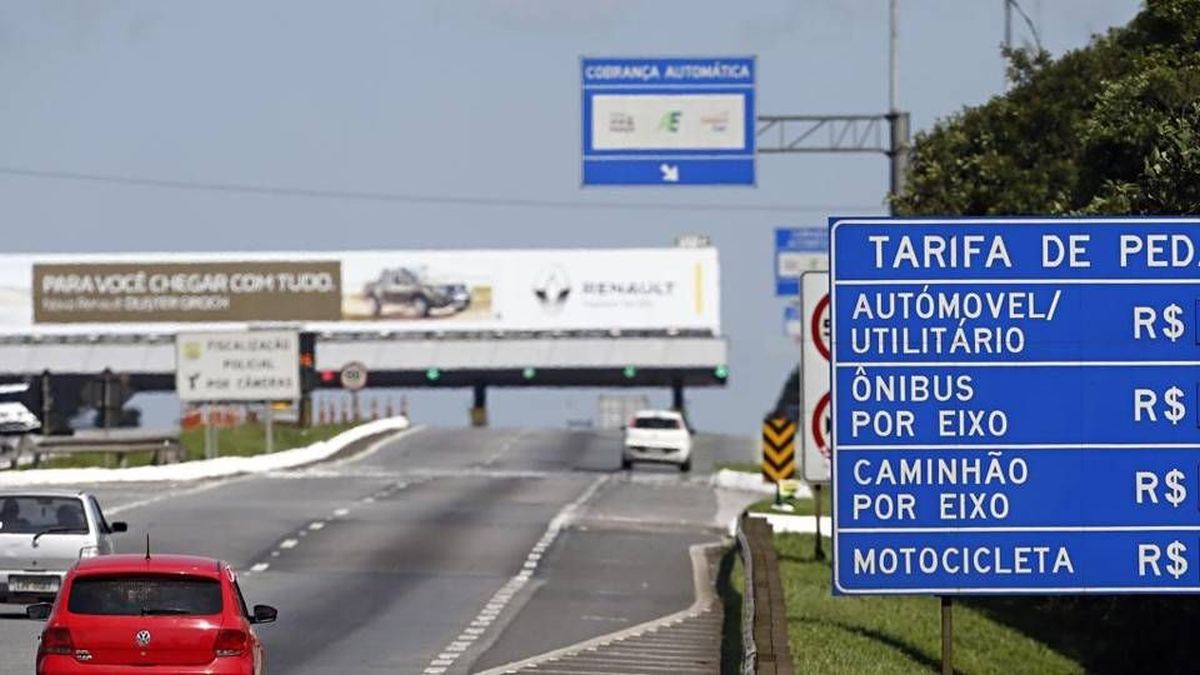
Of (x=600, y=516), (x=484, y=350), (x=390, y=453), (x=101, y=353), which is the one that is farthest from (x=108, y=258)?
(x=600, y=516)

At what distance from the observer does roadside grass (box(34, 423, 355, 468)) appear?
213ft

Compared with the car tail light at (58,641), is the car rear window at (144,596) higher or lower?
higher

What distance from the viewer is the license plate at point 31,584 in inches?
1053

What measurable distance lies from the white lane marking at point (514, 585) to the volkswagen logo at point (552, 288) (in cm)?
6327

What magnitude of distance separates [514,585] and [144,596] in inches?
685

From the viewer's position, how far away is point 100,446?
205 feet

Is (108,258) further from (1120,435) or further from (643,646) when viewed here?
(1120,435)

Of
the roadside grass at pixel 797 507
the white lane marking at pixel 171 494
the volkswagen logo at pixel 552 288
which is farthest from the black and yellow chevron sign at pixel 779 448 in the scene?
the volkswagen logo at pixel 552 288

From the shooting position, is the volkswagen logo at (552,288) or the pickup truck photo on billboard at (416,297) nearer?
the pickup truck photo on billboard at (416,297)

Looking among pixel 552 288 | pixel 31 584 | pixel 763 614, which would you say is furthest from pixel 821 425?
pixel 552 288

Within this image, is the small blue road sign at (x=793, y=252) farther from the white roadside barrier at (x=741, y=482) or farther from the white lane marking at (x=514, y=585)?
the white lane marking at (x=514, y=585)

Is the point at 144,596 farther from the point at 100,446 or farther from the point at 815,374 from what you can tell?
the point at 100,446

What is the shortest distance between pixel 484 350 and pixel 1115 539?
101m

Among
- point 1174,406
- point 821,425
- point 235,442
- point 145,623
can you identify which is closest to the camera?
point 1174,406
